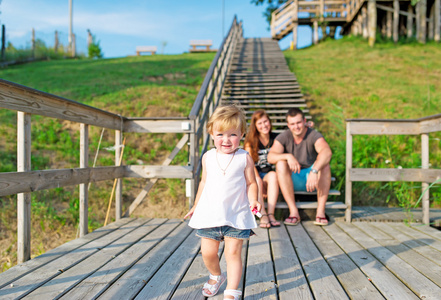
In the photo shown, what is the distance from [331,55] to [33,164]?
38.1ft

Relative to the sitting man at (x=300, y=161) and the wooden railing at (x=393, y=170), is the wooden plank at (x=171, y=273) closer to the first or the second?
the sitting man at (x=300, y=161)

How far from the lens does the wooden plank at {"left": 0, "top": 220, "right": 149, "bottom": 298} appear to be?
2.05 meters

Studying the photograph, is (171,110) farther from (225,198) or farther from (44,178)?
(225,198)

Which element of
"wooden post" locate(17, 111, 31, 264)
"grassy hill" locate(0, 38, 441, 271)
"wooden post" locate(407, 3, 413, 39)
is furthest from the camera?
"wooden post" locate(407, 3, 413, 39)

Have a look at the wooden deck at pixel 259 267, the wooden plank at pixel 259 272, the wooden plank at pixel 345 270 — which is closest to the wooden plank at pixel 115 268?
the wooden deck at pixel 259 267

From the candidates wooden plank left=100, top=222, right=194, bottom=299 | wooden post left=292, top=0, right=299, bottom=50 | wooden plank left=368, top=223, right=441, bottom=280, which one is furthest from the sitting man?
wooden post left=292, top=0, right=299, bottom=50

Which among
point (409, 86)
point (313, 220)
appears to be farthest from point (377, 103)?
point (313, 220)

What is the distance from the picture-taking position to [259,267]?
8.30 feet

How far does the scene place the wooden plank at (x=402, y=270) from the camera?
2.06 meters

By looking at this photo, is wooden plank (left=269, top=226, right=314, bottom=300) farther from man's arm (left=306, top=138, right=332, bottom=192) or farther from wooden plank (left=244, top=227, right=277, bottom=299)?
man's arm (left=306, top=138, right=332, bottom=192)

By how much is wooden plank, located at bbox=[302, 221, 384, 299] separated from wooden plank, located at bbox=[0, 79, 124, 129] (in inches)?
101

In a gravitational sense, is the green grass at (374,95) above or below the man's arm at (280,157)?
above

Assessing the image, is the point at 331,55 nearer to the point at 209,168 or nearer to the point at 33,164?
the point at 33,164

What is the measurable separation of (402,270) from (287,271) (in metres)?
0.81
